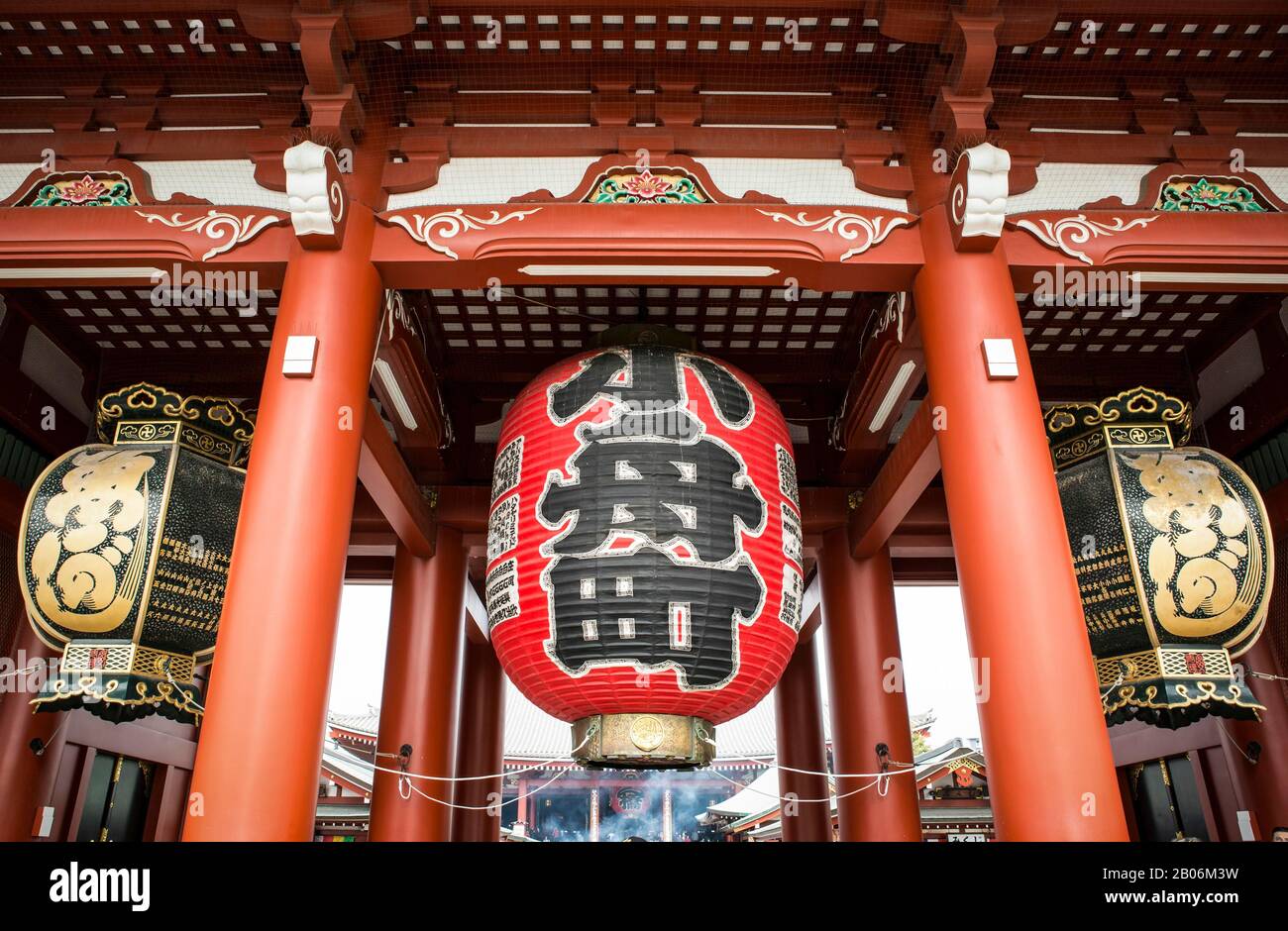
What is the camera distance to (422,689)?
6.75 meters

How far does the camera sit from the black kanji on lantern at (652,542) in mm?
4016

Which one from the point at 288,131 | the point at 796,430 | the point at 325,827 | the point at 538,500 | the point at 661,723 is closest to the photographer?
the point at 661,723

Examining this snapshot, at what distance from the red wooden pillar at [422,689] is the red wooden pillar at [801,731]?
4611mm

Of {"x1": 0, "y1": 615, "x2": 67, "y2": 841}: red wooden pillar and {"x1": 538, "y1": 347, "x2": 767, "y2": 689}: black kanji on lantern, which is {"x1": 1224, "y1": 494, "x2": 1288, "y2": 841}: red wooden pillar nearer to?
{"x1": 538, "y1": 347, "x2": 767, "y2": 689}: black kanji on lantern

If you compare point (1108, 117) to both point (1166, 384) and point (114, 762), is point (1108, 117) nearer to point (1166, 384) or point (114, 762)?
point (1166, 384)

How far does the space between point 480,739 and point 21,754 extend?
177 inches

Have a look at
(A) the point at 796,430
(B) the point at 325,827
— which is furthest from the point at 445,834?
(B) the point at 325,827

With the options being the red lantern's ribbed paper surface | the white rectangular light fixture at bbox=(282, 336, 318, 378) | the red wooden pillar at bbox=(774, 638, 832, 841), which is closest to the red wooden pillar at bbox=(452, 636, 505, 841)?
the red wooden pillar at bbox=(774, 638, 832, 841)

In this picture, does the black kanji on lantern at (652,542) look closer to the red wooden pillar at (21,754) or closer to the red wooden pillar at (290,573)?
the red wooden pillar at (290,573)

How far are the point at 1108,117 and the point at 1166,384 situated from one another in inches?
116

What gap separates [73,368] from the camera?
7.20 meters

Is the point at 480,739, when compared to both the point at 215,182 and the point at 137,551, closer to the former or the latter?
the point at 137,551

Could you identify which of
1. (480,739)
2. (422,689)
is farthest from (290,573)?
(480,739)
